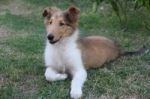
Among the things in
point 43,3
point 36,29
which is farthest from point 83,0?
point 36,29

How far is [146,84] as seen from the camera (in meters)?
5.71

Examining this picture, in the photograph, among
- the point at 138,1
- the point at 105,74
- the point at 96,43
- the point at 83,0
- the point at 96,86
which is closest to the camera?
the point at 96,86

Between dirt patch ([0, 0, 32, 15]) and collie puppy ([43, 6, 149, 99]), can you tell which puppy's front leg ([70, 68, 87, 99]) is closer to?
collie puppy ([43, 6, 149, 99])

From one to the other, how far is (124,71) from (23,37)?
2.98 meters

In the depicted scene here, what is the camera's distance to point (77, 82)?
5.49 meters

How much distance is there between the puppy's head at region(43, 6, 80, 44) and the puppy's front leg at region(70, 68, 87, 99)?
0.50 metres

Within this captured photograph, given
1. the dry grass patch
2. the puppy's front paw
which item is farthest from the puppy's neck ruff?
the dry grass patch

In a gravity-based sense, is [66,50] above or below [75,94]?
above

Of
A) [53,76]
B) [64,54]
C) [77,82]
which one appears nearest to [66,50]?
[64,54]

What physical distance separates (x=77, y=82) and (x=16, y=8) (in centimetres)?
723

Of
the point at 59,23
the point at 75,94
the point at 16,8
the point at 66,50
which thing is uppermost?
the point at 59,23

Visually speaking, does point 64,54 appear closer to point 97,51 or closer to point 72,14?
point 72,14

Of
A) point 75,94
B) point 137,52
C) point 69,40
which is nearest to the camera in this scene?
point 75,94

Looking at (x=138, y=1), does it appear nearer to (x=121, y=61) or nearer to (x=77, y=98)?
(x=121, y=61)
